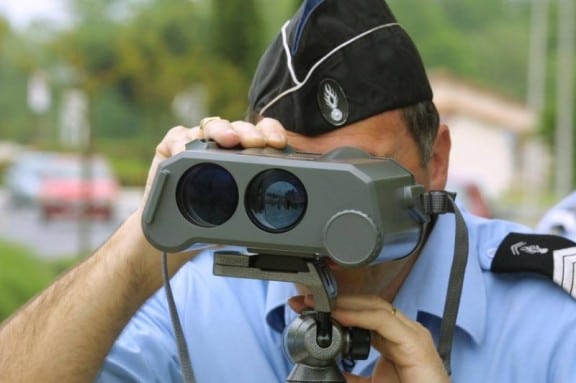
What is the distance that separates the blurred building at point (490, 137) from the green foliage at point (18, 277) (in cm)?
3348

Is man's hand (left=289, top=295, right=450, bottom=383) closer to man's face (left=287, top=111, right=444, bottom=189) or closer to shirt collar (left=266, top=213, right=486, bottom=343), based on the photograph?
shirt collar (left=266, top=213, right=486, bottom=343)

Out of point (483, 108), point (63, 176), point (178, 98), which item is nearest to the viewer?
A: point (178, 98)

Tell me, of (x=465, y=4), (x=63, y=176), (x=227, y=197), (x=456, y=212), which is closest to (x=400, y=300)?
(x=456, y=212)

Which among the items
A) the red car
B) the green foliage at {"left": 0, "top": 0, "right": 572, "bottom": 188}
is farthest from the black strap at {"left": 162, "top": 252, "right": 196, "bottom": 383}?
the red car

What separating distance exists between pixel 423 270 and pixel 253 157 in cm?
64

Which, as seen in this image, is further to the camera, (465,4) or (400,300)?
(465,4)

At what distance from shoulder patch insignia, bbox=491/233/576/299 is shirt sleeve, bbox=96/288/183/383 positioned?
64 centimetres

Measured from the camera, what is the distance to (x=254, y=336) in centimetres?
255

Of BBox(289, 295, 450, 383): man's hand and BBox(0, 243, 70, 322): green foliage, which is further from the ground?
BBox(289, 295, 450, 383): man's hand

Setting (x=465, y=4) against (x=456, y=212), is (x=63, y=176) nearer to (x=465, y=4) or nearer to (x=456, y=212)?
(x=456, y=212)

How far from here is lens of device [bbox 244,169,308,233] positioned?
199 centimetres

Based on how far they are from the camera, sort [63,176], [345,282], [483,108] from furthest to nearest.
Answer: [483,108] → [63,176] → [345,282]

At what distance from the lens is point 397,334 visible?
7.18 ft

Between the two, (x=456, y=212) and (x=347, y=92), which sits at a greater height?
(x=347, y=92)
